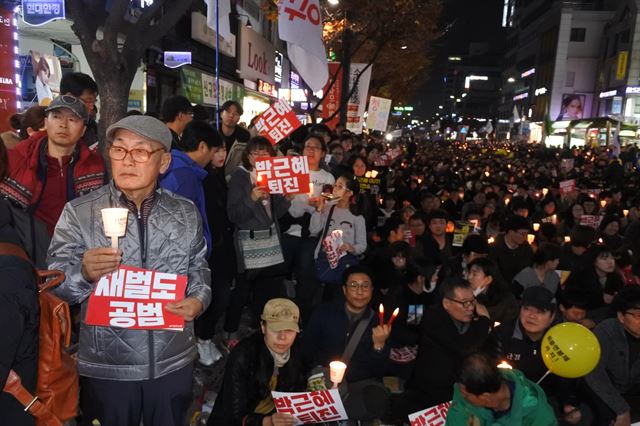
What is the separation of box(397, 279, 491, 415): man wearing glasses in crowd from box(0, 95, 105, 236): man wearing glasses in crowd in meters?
3.00

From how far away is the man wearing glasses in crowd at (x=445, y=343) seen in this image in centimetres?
451

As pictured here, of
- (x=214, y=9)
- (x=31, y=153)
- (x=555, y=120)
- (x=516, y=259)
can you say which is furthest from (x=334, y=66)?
(x=555, y=120)

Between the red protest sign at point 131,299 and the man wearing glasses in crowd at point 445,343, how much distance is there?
271cm

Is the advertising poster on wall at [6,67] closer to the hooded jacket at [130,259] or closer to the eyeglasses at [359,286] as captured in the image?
the eyeglasses at [359,286]

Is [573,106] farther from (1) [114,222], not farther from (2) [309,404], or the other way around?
(1) [114,222]

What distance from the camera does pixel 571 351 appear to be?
12.5ft

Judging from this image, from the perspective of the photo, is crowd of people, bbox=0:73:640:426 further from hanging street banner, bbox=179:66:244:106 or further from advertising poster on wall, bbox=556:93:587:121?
advertising poster on wall, bbox=556:93:587:121

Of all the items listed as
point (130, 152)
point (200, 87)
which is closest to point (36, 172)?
point (130, 152)

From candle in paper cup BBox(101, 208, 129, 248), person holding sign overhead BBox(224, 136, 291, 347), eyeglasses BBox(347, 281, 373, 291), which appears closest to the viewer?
candle in paper cup BBox(101, 208, 129, 248)

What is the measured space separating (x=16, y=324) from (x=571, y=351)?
3524 millimetres

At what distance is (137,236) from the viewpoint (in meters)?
2.63

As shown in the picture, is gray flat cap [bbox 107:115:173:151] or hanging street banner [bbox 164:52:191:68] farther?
hanging street banner [bbox 164:52:191:68]

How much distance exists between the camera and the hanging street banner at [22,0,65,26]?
296 inches

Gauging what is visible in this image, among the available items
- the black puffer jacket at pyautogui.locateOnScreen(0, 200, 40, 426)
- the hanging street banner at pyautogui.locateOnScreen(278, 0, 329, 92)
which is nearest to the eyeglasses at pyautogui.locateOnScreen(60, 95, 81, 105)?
the black puffer jacket at pyautogui.locateOnScreen(0, 200, 40, 426)
